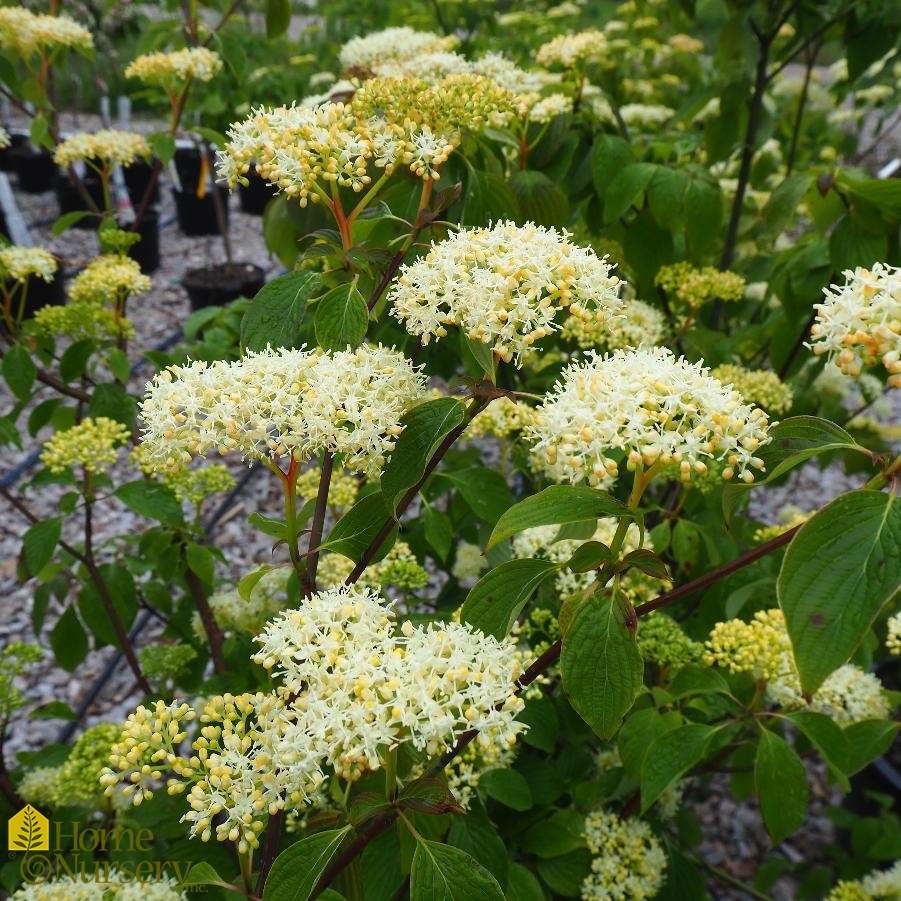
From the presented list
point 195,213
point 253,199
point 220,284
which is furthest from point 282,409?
point 253,199

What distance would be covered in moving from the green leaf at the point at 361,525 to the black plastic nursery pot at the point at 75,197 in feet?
18.5

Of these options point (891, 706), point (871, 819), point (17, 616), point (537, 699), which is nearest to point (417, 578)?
point (537, 699)

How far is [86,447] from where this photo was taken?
5.01ft

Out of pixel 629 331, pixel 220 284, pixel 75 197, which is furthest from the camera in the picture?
pixel 75 197

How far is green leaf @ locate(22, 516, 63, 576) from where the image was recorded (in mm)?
1607

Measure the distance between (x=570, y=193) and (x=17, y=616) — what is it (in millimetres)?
2475

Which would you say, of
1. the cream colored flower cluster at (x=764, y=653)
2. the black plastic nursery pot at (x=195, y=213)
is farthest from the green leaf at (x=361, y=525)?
the black plastic nursery pot at (x=195, y=213)

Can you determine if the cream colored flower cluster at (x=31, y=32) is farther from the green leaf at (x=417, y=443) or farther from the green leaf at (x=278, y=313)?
the green leaf at (x=417, y=443)

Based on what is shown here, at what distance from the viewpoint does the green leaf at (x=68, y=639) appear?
6.34 feet

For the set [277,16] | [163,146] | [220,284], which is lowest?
[220,284]

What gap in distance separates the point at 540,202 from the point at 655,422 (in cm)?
85

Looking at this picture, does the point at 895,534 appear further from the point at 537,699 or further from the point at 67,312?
the point at 67,312

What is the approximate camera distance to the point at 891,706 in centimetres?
160

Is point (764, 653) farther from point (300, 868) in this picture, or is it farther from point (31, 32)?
point (31, 32)
